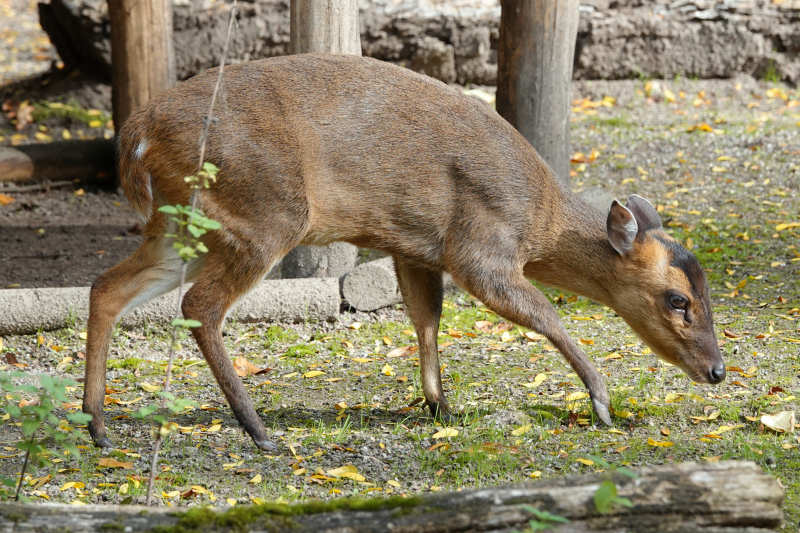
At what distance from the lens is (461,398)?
525 centimetres

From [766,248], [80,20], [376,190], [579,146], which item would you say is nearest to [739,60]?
[579,146]

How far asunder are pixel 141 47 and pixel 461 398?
4556 millimetres

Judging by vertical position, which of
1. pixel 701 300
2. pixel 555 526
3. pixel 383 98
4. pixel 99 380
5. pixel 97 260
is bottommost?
pixel 97 260

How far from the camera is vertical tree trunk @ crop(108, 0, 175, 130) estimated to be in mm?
8211

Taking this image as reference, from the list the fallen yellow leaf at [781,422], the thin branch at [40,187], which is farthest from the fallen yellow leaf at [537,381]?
the thin branch at [40,187]

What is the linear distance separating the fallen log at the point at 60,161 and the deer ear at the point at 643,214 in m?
5.58

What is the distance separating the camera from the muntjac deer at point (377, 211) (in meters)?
4.52

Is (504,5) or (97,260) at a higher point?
(504,5)

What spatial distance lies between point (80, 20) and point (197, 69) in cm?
124

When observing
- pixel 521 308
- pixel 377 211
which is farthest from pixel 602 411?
pixel 377 211

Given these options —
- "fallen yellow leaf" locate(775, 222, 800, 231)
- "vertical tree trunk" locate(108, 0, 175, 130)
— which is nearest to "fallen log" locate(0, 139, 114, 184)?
"vertical tree trunk" locate(108, 0, 175, 130)

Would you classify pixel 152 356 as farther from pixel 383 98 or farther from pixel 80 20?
pixel 80 20

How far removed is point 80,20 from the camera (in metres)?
10.3

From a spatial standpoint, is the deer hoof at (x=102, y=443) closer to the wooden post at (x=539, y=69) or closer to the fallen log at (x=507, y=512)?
the fallen log at (x=507, y=512)
